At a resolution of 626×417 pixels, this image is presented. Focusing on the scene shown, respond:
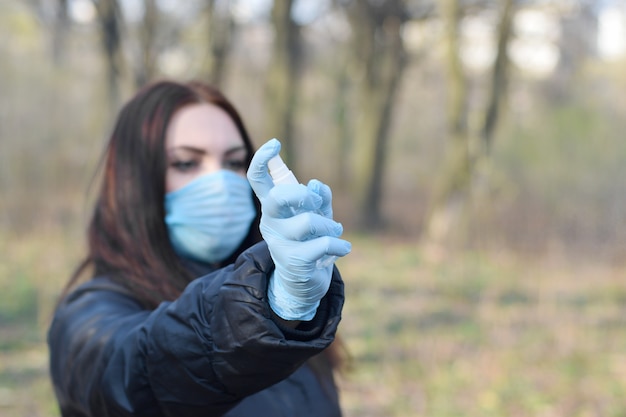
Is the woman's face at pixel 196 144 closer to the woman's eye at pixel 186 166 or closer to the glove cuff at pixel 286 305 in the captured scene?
the woman's eye at pixel 186 166

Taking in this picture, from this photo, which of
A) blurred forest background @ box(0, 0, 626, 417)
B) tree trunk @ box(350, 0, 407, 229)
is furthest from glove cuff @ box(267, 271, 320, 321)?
tree trunk @ box(350, 0, 407, 229)

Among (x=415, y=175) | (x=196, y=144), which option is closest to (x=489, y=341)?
(x=196, y=144)

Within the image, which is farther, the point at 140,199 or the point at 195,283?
the point at 140,199

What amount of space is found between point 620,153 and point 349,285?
4.18m

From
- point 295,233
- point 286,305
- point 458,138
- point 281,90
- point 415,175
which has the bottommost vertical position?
point 415,175

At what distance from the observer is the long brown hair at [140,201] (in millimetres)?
1794

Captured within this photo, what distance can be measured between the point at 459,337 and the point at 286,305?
5.75m

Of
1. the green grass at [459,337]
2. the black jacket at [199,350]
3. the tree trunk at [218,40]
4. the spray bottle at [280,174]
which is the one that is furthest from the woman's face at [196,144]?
the tree trunk at [218,40]

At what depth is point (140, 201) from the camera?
6.05 ft

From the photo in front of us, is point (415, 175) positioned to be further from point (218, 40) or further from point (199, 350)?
point (199, 350)

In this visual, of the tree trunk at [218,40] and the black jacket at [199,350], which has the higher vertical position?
the tree trunk at [218,40]

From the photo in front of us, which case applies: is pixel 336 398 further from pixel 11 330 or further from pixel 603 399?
pixel 11 330

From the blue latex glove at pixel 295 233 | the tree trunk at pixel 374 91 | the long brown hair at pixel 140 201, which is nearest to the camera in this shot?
the blue latex glove at pixel 295 233

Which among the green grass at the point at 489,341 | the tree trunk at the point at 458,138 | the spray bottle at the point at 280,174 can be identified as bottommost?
the green grass at the point at 489,341
